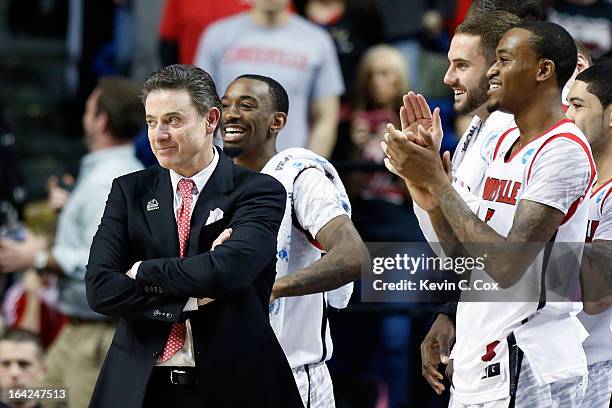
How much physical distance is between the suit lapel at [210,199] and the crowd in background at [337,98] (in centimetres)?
260

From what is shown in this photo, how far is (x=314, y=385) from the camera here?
6.00 m

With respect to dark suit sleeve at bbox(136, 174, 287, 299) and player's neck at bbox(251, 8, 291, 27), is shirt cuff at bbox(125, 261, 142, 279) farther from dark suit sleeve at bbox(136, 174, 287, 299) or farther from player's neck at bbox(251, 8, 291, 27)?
player's neck at bbox(251, 8, 291, 27)

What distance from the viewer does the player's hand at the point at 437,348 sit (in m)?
5.73

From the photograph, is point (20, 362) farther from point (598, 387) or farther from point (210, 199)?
point (598, 387)

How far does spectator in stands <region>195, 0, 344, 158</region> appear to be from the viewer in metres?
8.91

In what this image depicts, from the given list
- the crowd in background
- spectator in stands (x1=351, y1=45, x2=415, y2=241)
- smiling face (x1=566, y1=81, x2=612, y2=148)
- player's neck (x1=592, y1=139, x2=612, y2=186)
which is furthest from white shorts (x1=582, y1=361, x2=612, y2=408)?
spectator in stands (x1=351, y1=45, x2=415, y2=241)

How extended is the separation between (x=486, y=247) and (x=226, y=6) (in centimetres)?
507

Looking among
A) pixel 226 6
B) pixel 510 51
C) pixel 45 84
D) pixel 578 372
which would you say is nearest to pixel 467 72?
pixel 510 51

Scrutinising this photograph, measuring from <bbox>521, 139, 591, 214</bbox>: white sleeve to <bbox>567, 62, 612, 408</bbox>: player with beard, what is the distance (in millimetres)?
652

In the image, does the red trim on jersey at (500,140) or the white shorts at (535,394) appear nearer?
the white shorts at (535,394)

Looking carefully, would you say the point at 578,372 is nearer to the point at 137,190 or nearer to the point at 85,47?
the point at 137,190

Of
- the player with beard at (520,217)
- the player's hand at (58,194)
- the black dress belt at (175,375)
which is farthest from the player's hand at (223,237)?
the player's hand at (58,194)

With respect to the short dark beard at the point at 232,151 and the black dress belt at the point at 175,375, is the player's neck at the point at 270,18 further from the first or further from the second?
the black dress belt at the point at 175,375

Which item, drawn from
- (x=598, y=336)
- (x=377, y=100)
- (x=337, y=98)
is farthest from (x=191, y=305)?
(x=377, y=100)
